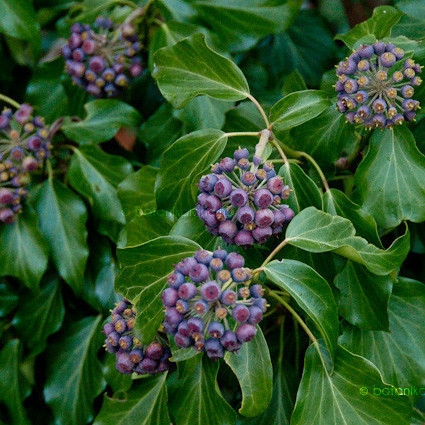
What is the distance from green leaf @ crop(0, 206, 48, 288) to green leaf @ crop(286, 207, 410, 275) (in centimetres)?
63

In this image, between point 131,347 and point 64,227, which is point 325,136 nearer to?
point 131,347

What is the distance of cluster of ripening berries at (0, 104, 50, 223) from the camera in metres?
1.04

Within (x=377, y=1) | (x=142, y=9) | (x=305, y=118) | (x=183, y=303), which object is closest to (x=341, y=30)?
(x=377, y=1)

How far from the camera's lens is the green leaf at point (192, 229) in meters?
0.76

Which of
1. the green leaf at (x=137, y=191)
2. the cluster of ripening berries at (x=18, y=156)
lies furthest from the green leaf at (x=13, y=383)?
the green leaf at (x=137, y=191)

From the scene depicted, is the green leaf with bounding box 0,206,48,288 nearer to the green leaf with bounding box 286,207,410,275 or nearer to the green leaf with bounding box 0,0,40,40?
the green leaf with bounding box 0,0,40,40

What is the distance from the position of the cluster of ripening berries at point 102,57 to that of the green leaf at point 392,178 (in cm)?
62

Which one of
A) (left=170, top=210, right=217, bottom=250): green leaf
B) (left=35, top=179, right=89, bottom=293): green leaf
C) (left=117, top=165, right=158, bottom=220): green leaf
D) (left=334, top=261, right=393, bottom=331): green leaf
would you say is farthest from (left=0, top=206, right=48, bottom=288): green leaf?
(left=334, top=261, right=393, bottom=331): green leaf

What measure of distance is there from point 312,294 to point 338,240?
87 millimetres

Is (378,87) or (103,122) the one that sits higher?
(378,87)

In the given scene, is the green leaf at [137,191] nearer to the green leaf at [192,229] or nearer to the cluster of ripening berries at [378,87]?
the green leaf at [192,229]

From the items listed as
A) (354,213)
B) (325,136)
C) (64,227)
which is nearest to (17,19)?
(64,227)

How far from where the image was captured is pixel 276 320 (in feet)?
3.40

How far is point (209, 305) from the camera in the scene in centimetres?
60
